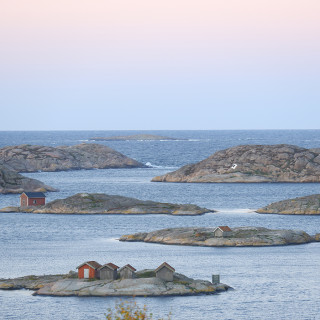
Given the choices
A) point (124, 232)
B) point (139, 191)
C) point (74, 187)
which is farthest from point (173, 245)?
point (74, 187)

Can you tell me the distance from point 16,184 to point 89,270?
100247mm

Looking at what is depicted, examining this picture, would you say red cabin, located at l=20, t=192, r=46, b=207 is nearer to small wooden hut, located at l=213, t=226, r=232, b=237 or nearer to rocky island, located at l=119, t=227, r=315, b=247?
rocky island, located at l=119, t=227, r=315, b=247

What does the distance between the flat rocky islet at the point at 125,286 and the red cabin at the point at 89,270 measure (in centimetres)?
49

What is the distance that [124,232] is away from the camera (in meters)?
104

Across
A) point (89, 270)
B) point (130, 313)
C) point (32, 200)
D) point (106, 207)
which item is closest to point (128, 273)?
point (89, 270)

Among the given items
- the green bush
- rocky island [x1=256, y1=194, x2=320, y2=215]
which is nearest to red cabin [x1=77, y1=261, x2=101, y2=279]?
the green bush

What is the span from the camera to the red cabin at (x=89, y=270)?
64688 millimetres

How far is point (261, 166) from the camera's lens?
181m

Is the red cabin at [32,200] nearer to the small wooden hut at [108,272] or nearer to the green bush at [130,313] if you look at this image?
the small wooden hut at [108,272]

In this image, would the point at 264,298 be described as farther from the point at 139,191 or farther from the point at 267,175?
the point at 267,175

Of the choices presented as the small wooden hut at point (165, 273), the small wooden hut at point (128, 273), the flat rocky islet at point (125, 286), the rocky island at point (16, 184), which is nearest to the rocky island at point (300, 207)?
the rocky island at point (16, 184)

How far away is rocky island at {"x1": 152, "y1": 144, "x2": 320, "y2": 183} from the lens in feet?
585

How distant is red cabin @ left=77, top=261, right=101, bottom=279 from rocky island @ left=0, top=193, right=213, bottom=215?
187 ft

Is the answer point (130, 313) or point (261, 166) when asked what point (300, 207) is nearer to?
point (261, 166)
